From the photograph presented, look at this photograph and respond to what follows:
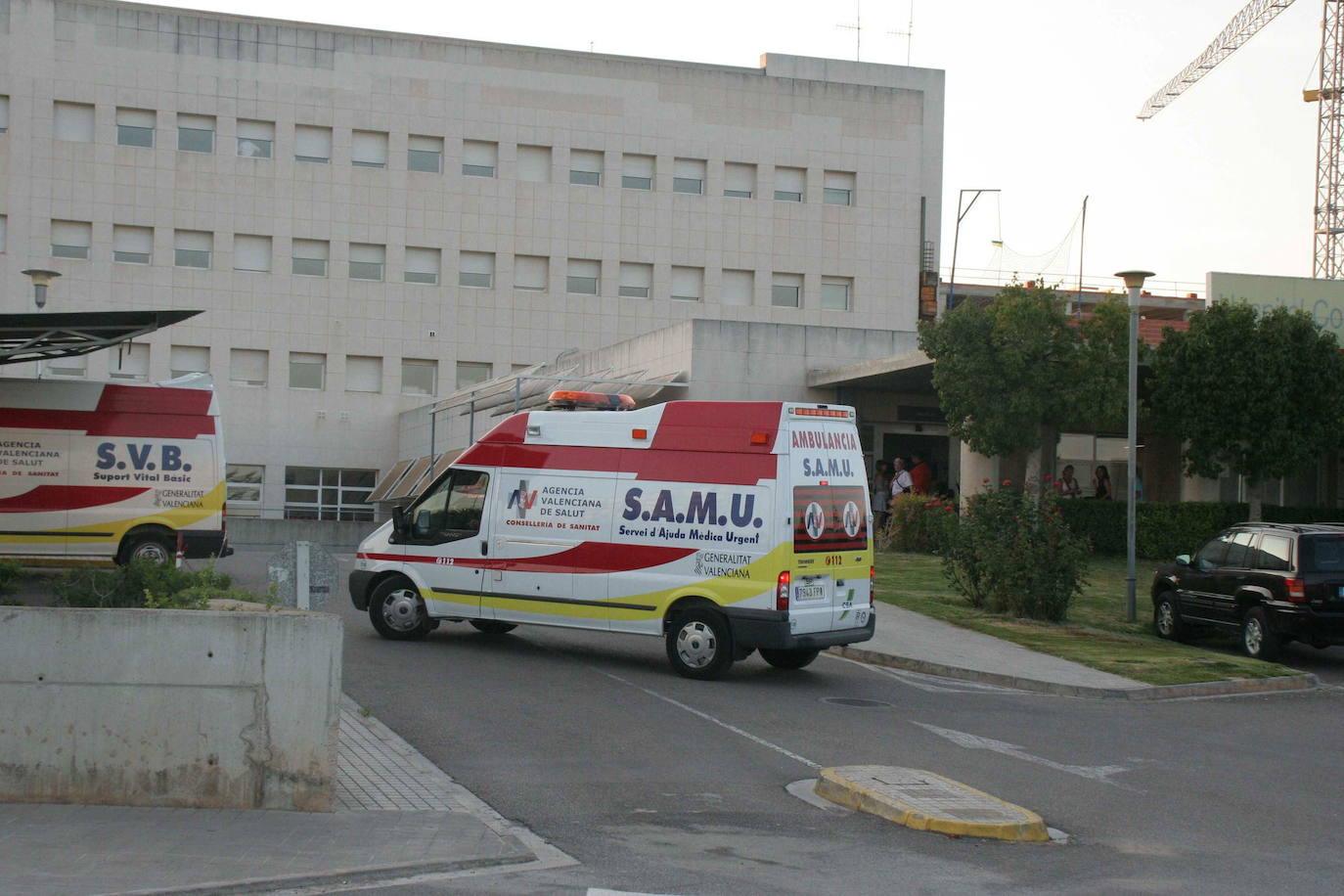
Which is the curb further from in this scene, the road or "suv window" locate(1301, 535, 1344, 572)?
"suv window" locate(1301, 535, 1344, 572)

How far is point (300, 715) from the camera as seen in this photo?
7.57 m

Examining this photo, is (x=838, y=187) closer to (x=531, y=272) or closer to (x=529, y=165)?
(x=529, y=165)

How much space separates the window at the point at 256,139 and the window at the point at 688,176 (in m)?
14.2

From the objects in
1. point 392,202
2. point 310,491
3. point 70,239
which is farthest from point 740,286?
point 70,239

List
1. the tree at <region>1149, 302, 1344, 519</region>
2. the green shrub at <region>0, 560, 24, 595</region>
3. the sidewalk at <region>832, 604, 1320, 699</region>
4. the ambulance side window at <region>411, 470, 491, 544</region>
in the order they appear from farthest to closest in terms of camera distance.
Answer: the tree at <region>1149, 302, 1344, 519</region>, the ambulance side window at <region>411, 470, 491, 544</region>, the sidewalk at <region>832, 604, 1320, 699</region>, the green shrub at <region>0, 560, 24, 595</region>

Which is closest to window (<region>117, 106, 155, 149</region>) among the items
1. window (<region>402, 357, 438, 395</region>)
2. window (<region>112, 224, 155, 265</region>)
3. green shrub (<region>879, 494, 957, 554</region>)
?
window (<region>112, 224, 155, 265</region>)

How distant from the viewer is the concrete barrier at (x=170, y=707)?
7535mm

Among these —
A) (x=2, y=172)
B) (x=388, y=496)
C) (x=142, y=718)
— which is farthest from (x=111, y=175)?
(x=142, y=718)

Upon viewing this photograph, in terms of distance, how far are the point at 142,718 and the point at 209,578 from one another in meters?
2.95

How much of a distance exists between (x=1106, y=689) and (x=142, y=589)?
9.42 meters

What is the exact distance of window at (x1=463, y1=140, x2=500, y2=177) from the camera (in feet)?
167

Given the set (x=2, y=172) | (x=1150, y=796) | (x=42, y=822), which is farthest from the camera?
(x=2, y=172)

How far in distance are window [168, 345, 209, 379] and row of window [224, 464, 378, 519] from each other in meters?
3.60

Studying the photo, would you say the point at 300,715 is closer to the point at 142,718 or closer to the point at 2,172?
the point at 142,718
